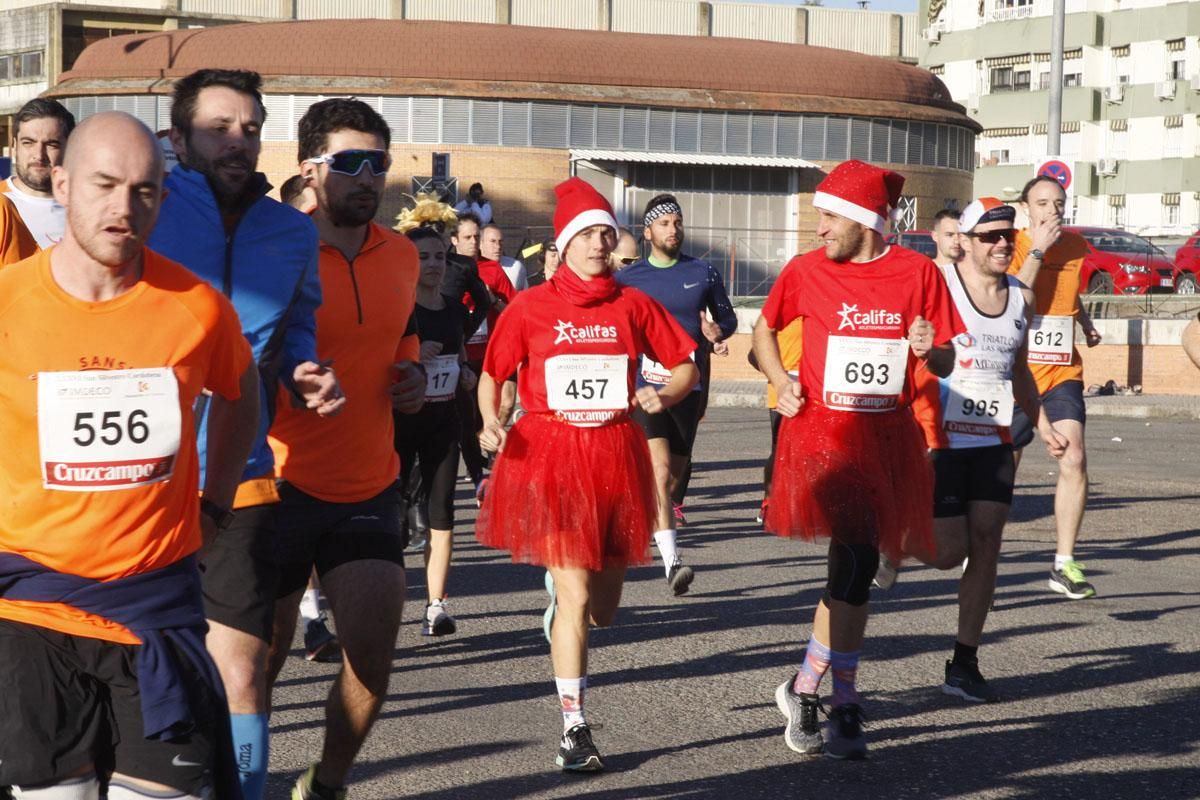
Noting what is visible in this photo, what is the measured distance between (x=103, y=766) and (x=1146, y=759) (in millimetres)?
4035

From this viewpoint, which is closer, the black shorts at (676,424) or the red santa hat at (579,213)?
the red santa hat at (579,213)

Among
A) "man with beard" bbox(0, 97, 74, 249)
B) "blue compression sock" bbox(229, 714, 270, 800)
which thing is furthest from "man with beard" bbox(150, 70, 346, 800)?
"man with beard" bbox(0, 97, 74, 249)

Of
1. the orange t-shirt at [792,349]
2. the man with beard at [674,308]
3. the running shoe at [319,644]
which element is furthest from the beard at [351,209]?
the orange t-shirt at [792,349]

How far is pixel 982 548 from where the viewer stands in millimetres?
7602

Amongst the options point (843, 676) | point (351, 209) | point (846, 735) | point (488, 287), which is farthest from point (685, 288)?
point (351, 209)

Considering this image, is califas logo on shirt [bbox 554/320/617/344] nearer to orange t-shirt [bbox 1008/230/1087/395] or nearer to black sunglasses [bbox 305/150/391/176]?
black sunglasses [bbox 305/150/391/176]

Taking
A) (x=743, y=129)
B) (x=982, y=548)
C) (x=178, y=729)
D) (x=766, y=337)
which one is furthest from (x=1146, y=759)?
(x=743, y=129)

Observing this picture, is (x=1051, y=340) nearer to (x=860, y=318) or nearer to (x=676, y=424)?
(x=676, y=424)

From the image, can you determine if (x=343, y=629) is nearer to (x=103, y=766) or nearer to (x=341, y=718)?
(x=341, y=718)

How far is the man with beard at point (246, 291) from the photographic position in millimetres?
4699

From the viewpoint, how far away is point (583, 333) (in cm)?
697

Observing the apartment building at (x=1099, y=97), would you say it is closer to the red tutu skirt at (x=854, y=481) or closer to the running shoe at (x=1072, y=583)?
the running shoe at (x=1072, y=583)

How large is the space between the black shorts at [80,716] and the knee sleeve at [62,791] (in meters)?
0.02

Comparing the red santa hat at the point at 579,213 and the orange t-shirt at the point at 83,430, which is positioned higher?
the red santa hat at the point at 579,213
